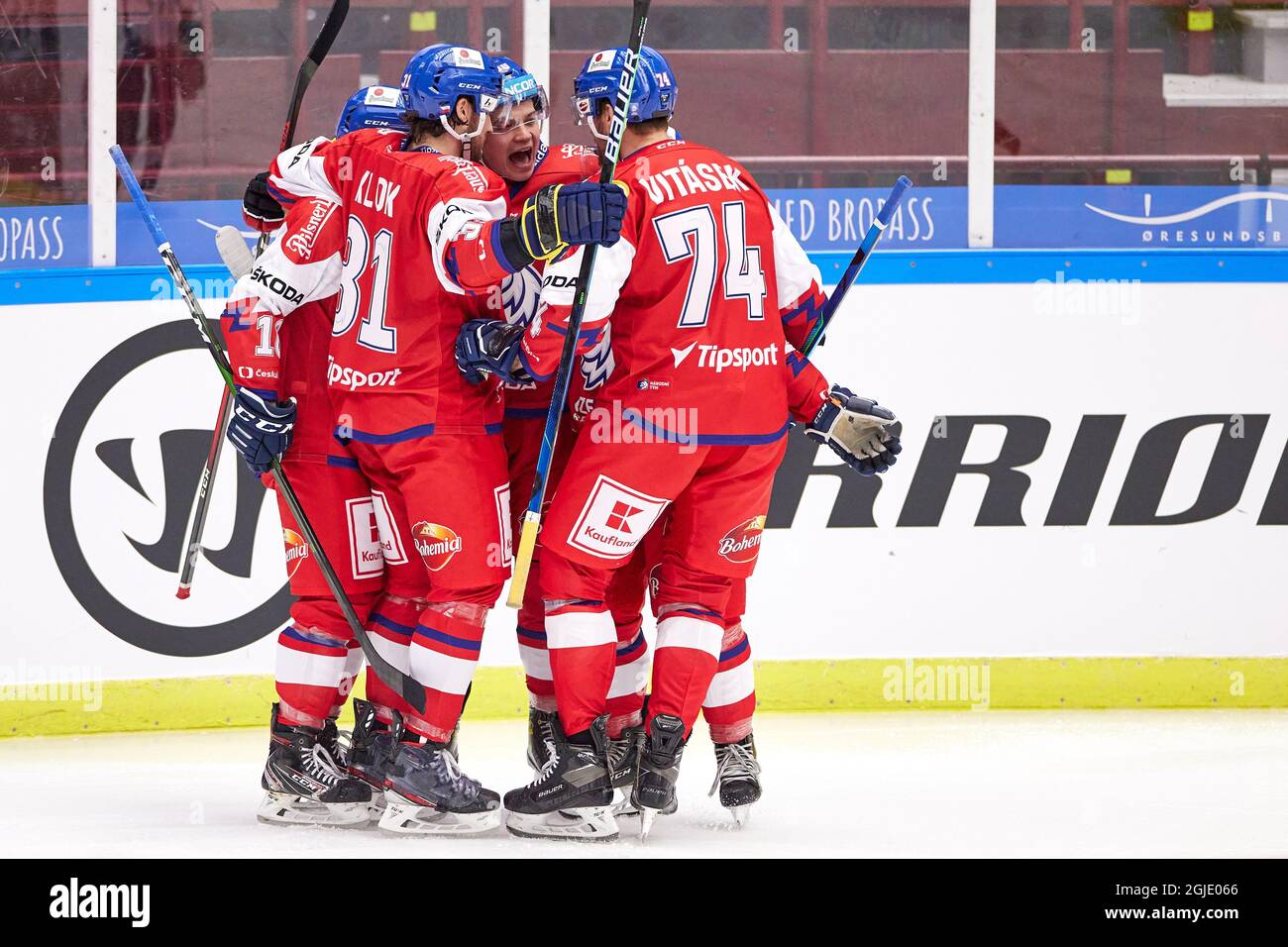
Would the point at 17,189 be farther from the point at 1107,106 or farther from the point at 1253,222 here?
the point at 1253,222

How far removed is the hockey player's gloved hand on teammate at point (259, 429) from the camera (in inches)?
141

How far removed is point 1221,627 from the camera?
16.4 ft

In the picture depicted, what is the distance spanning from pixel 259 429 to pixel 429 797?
828 millimetres

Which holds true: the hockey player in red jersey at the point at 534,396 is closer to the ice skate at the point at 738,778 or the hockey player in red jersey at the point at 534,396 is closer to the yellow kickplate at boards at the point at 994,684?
the ice skate at the point at 738,778

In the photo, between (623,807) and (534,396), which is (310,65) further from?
(623,807)

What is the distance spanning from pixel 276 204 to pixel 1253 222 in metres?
2.92

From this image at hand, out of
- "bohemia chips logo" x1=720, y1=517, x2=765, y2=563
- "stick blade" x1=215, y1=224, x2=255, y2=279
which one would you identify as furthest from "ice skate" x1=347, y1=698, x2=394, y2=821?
"stick blade" x1=215, y1=224, x2=255, y2=279

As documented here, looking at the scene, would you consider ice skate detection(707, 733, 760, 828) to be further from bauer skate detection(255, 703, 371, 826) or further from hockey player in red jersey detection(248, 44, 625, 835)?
bauer skate detection(255, 703, 371, 826)

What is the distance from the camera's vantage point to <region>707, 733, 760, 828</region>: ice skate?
375 centimetres

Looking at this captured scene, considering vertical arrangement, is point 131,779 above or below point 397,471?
below

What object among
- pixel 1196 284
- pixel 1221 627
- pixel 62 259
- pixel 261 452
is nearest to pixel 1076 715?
pixel 1221 627

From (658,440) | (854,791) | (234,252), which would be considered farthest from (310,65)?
(854,791)

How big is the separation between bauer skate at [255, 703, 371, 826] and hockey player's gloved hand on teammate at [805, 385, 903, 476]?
1.28 m

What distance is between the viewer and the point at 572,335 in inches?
134
